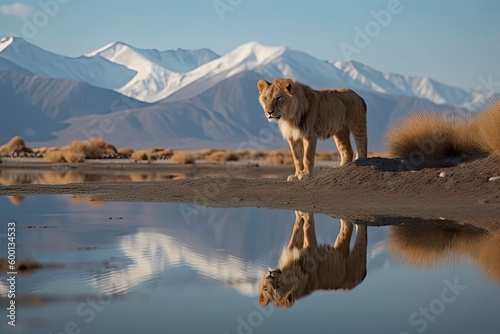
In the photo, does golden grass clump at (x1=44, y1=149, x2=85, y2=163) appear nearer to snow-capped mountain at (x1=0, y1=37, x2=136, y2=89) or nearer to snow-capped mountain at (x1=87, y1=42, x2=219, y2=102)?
snow-capped mountain at (x1=87, y1=42, x2=219, y2=102)

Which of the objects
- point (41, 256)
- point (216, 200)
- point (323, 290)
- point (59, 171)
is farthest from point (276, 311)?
point (59, 171)

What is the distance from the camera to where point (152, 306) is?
567cm

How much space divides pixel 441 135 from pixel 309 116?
2839 millimetres

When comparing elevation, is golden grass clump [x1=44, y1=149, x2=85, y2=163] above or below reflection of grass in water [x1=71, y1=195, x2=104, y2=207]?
below

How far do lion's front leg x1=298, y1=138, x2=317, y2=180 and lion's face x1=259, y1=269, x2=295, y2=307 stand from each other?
7963mm

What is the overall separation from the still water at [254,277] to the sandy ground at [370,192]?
1.61 metres

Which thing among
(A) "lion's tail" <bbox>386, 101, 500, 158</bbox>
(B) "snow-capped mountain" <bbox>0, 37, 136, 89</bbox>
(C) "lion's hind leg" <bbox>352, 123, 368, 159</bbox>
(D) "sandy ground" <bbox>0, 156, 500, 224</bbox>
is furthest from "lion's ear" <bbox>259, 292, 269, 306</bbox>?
(B) "snow-capped mountain" <bbox>0, 37, 136, 89</bbox>

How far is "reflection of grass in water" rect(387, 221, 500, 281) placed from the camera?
7531 mm

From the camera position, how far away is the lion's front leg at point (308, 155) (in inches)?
579

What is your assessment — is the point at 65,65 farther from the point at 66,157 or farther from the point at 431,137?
the point at 431,137

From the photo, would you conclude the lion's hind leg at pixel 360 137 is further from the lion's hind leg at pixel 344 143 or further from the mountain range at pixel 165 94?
the mountain range at pixel 165 94

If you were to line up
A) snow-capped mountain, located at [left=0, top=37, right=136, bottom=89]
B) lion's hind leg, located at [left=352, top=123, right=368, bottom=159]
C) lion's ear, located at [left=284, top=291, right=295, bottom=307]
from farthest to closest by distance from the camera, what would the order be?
1. snow-capped mountain, located at [left=0, top=37, right=136, bottom=89]
2. lion's hind leg, located at [left=352, top=123, right=368, bottom=159]
3. lion's ear, located at [left=284, top=291, right=295, bottom=307]

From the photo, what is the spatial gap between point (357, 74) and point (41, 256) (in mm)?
157104

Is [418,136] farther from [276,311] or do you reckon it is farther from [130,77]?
[130,77]
